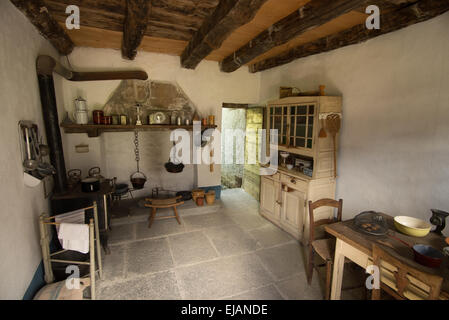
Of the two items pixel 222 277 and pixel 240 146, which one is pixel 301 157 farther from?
pixel 222 277

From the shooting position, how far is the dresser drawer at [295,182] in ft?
10.6

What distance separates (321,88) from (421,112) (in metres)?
1.10

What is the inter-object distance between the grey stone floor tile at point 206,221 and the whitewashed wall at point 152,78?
2.49 feet

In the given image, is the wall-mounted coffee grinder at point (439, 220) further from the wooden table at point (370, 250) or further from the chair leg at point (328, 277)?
the chair leg at point (328, 277)

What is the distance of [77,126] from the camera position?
351cm

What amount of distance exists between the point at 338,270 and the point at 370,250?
48 cm

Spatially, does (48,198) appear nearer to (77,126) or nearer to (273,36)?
(77,126)

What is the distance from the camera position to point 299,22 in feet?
7.82

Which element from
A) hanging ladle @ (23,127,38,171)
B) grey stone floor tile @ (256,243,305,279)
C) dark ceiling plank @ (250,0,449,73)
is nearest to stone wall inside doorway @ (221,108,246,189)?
dark ceiling plank @ (250,0,449,73)

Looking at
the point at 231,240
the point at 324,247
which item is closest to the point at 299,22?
the point at 324,247

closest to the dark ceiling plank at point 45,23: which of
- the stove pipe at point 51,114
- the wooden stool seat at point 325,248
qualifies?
the stove pipe at point 51,114

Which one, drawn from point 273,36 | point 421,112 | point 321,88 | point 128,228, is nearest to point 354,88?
point 321,88

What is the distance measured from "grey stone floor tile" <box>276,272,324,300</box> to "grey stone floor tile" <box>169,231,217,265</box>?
37.4 inches
